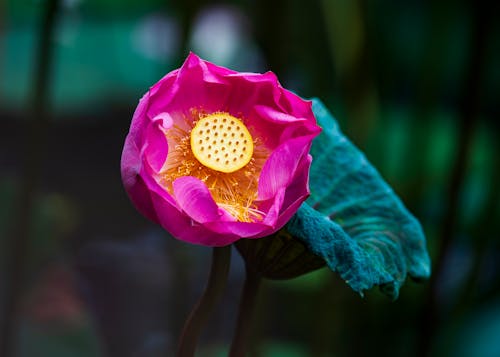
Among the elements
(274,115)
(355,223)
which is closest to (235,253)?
(355,223)

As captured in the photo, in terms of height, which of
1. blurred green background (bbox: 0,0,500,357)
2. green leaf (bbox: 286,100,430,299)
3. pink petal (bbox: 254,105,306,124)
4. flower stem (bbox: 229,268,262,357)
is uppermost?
pink petal (bbox: 254,105,306,124)

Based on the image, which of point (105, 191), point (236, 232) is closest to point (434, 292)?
point (236, 232)

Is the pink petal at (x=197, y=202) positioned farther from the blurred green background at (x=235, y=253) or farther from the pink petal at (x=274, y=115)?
the blurred green background at (x=235, y=253)

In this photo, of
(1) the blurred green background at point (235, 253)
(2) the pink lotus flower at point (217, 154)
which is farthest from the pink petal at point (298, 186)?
(1) the blurred green background at point (235, 253)

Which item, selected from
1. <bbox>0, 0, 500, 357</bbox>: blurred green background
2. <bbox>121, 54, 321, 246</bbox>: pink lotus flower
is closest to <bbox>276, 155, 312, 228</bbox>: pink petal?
<bbox>121, 54, 321, 246</bbox>: pink lotus flower

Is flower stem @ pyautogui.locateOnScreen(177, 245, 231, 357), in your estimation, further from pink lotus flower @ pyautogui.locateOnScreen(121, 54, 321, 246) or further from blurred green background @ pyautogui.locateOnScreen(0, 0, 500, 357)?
blurred green background @ pyautogui.locateOnScreen(0, 0, 500, 357)

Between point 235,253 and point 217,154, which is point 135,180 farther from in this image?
point 235,253

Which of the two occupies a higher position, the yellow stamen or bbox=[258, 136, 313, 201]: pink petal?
bbox=[258, 136, 313, 201]: pink petal
